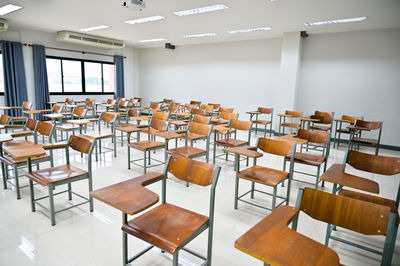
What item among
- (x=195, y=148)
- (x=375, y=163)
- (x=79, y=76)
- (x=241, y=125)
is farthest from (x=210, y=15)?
(x=79, y=76)

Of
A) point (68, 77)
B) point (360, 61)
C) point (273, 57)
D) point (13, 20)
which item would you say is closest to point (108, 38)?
point (68, 77)

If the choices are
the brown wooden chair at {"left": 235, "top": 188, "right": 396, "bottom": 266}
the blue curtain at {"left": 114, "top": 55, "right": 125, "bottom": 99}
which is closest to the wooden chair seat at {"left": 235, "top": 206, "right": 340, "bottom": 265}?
the brown wooden chair at {"left": 235, "top": 188, "right": 396, "bottom": 266}

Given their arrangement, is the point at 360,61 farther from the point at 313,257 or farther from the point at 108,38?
the point at 108,38

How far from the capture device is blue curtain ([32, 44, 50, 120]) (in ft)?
26.8

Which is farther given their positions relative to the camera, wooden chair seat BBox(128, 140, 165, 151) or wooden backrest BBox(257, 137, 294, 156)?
wooden chair seat BBox(128, 140, 165, 151)

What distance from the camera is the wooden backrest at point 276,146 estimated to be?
271 cm

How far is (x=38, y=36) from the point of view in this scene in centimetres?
825

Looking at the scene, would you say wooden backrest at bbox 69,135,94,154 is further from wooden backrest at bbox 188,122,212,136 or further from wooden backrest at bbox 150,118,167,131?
wooden backrest at bbox 188,122,212,136

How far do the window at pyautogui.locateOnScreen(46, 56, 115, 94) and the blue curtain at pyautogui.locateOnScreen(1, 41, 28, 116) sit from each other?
3.16 ft

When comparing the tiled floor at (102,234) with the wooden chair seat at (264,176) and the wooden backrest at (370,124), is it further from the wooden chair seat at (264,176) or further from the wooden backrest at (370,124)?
the wooden backrest at (370,124)

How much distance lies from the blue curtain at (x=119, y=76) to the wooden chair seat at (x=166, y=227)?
9572mm

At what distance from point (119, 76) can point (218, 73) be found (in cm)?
436

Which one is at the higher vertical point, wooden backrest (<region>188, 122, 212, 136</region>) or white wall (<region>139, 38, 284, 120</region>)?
white wall (<region>139, 38, 284, 120</region>)

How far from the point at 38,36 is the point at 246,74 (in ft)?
23.0
